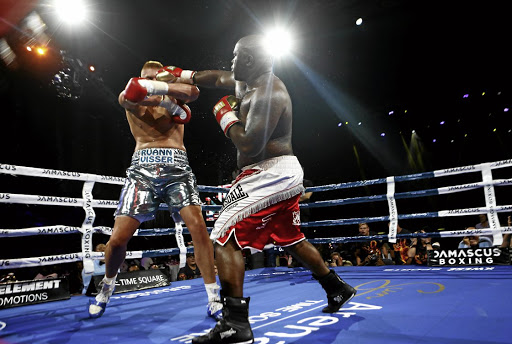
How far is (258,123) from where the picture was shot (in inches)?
60.4

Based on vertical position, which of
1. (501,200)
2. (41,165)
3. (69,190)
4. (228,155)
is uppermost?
(228,155)

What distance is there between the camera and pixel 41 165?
8.92m

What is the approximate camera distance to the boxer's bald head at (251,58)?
171cm

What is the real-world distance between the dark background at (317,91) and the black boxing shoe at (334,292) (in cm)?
607

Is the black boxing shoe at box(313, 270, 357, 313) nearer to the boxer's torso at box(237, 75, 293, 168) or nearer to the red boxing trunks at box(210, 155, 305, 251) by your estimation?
the red boxing trunks at box(210, 155, 305, 251)

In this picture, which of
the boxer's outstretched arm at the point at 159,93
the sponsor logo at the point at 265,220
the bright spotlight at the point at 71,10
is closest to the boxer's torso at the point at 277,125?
the sponsor logo at the point at 265,220

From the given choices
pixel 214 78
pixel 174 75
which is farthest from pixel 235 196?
pixel 174 75

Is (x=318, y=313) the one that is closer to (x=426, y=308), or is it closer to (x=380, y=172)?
(x=426, y=308)

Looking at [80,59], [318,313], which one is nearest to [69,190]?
[80,59]

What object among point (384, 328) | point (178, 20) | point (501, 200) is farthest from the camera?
point (501, 200)

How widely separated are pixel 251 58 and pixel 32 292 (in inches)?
99.3

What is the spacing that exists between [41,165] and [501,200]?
1482cm

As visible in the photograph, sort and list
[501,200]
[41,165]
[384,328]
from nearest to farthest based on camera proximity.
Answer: [384,328], [41,165], [501,200]

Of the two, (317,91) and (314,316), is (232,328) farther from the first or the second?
(317,91)
